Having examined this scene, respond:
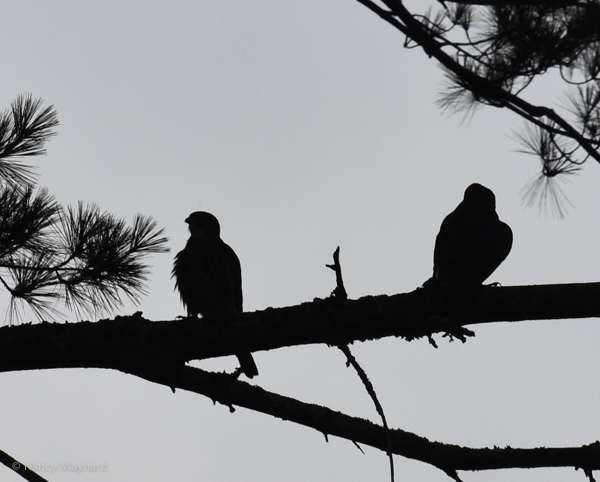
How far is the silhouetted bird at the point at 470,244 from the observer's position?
332 cm

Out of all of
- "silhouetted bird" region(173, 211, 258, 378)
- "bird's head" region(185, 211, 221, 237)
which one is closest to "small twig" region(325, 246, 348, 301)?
"silhouetted bird" region(173, 211, 258, 378)

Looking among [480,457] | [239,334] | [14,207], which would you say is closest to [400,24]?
[239,334]

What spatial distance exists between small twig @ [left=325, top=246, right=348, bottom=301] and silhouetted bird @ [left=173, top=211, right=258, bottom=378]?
2636 millimetres

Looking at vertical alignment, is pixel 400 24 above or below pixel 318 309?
above

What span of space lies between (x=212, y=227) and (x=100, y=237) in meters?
2.29

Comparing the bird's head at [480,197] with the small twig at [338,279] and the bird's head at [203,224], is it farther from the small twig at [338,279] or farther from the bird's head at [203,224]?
the small twig at [338,279]

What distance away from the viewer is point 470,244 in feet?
13.8

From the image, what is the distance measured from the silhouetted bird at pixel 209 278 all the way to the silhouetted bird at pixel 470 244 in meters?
1.79

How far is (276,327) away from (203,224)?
3285 mm

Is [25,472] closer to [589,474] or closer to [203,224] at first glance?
[589,474]

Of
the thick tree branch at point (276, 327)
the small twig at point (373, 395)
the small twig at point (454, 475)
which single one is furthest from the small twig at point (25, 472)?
the small twig at point (454, 475)

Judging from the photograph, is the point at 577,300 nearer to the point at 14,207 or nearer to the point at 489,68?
the point at 489,68

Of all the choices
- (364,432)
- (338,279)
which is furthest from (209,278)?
(364,432)

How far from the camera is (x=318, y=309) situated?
316cm
